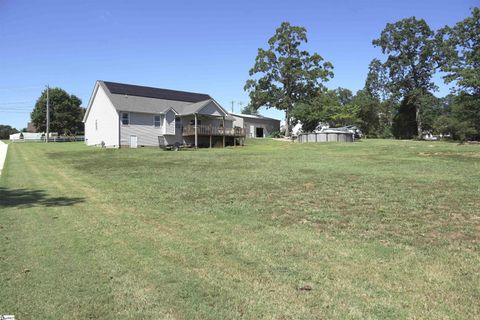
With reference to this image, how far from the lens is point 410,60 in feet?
172

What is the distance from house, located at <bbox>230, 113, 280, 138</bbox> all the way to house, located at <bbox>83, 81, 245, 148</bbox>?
14203mm

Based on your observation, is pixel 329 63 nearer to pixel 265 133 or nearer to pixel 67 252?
pixel 265 133

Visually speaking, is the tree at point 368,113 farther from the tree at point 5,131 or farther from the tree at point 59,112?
the tree at point 5,131

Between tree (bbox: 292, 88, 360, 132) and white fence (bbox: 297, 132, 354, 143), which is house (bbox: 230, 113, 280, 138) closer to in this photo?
tree (bbox: 292, 88, 360, 132)

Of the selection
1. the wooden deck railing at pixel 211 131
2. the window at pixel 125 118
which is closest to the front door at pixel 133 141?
the window at pixel 125 118

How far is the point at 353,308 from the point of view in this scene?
3.50m

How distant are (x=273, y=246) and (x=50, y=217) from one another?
14.7 feet

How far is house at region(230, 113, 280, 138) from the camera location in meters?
54.7

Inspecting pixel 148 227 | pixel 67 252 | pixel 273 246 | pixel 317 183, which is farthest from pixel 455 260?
pixel 317 183

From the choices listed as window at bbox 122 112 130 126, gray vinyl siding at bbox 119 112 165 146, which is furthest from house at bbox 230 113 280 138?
window at bbox 122 112 130 126

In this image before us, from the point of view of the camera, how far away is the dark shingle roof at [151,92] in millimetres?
36844

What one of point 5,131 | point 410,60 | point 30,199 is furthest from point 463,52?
point 5,131

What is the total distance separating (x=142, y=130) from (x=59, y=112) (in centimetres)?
3760

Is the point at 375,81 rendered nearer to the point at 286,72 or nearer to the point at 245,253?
the point at 286,72
